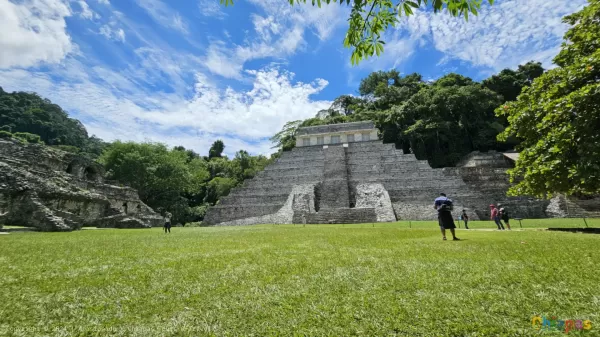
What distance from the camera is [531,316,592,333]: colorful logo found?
1905mm

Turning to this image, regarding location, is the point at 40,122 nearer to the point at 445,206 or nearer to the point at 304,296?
the point at 445,206

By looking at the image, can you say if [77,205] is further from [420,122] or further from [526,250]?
[420,122]

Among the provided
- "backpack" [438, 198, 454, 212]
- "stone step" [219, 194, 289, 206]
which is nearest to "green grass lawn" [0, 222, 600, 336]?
"backpack" [438, 198, 454, 212]

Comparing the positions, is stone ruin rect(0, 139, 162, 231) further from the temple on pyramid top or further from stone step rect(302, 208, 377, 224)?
the temple on pyramid top

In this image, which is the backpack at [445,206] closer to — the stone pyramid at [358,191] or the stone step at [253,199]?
the stone pyramid at [358,191]

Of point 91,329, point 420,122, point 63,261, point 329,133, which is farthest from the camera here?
point 329,133

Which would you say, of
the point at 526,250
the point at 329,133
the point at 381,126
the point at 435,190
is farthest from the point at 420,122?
the point at 526,250

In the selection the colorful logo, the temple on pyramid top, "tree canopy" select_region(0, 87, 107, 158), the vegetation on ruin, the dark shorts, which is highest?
"tree canopy" select_region(0, 87, 107, 158)

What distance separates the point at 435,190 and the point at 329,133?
21.1m

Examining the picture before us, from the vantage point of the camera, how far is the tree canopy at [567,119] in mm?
7757

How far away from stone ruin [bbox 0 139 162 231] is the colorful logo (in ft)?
54.5

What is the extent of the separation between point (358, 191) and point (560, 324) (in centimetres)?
2419

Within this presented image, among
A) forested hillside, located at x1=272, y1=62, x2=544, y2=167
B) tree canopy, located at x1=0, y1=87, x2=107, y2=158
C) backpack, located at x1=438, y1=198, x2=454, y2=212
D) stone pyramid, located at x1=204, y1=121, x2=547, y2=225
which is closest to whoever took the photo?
backpack, located at x1=438, y1=198, x2=454, y2=212

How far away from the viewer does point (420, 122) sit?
38.1m
